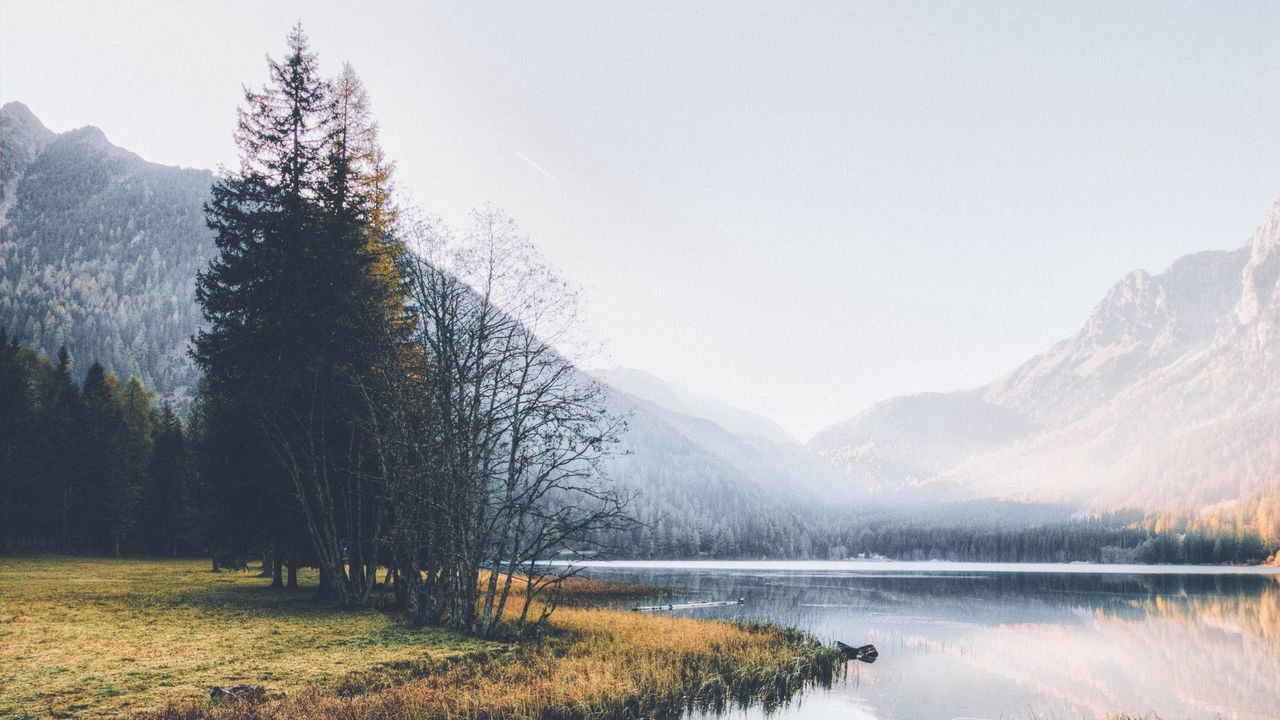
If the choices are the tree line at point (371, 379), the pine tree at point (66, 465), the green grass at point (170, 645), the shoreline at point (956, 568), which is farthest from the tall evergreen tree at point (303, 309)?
the shoreline at point (956, 568)

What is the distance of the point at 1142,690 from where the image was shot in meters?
24.5

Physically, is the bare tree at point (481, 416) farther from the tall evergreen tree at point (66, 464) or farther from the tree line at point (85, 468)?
the tall evergreen tree at point (66, 464)

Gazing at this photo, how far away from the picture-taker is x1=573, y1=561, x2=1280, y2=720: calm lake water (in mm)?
21141

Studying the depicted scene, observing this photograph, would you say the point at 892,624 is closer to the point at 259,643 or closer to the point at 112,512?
the point at 259,643

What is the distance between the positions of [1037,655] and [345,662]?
28.6 m

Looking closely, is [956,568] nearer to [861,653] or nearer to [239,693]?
[861,653]

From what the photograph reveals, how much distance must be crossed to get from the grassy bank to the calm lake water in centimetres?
277

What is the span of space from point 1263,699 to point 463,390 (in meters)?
27.1

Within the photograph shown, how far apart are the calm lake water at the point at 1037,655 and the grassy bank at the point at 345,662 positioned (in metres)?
2.77

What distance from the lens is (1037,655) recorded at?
31.4 m

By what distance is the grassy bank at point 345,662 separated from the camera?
13.5 m

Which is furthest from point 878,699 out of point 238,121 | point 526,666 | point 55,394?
point 55,394

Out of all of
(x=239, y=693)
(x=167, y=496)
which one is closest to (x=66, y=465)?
(x=167, y=496)

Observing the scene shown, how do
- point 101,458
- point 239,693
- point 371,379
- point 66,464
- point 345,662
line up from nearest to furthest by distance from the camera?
point 239,693 → point 345,662 → point 371,379 → point 66,464 → point 101,458
